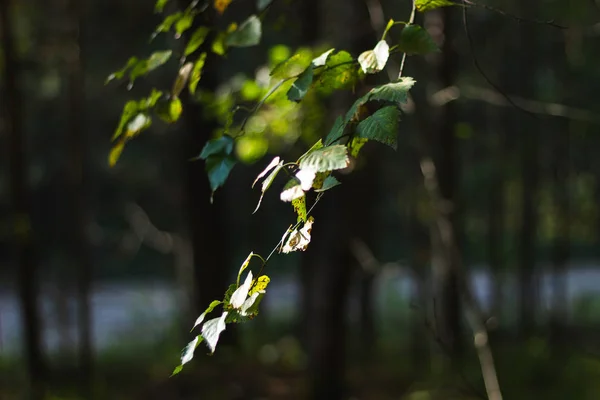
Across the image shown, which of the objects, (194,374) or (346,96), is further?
(194,374)

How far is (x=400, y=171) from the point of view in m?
15.7

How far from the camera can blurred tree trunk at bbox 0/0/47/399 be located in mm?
7707

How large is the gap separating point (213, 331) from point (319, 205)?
5256 mm

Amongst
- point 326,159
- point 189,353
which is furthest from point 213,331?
point 326,159

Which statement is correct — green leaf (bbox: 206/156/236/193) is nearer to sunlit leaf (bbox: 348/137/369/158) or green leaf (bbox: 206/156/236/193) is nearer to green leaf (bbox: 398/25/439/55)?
sunlit leaf (bbox: 348/137/369/158)

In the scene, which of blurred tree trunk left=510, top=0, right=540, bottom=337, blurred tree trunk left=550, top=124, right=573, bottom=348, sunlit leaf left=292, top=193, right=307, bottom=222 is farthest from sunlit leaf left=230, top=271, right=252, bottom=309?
blurred tree trunk left=550, top=124, right=573, bottom=348

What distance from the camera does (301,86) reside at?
143cm

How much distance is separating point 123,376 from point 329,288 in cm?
608

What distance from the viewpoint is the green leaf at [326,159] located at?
43.0 inches

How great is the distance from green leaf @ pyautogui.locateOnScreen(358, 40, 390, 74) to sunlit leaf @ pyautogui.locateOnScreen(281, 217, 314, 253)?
0.33m

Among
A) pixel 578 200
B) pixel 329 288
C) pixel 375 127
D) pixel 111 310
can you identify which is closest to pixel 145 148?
pixel 111 310

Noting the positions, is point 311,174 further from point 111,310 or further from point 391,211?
point 391,211

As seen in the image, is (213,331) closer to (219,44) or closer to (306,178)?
(306,178)

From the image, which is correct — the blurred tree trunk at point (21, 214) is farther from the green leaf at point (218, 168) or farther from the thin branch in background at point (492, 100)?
the green leaf at point (218, 168)
